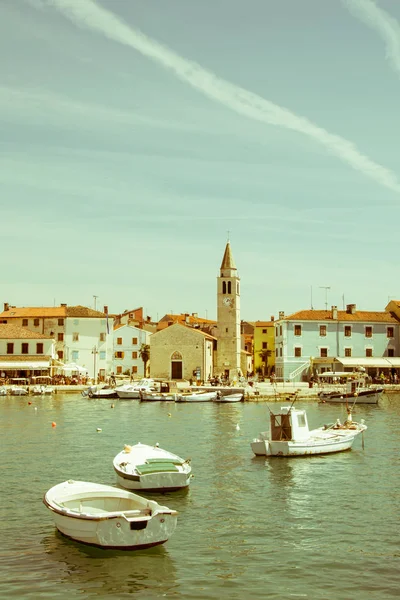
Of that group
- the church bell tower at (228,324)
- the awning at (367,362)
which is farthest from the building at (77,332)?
the awning at (367,362)

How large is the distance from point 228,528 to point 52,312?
232 ft

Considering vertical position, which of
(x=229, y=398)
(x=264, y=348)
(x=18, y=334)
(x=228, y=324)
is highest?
(x=228, y=324)

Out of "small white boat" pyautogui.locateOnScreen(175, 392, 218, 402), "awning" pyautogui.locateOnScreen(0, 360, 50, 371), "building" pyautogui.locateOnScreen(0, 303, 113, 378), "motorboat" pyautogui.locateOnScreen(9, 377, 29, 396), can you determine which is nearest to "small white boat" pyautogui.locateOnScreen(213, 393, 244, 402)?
"small white boat" pyautogui.locateOnScreen(175, 392, 218, 402)

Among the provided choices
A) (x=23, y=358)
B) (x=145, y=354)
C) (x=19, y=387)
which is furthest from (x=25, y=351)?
(x=145, y=354)

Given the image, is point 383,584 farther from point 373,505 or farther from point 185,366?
point 185,366

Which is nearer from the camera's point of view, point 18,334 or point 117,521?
point 117,521

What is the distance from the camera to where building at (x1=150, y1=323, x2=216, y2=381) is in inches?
3378

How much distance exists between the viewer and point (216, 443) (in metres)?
37.1

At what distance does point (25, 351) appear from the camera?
265ft

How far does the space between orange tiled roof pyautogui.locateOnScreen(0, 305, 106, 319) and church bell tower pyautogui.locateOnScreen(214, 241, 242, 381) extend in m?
15.2

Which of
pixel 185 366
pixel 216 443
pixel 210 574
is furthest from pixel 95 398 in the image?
pixel 210 574

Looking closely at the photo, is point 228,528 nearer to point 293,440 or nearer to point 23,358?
point 293,440

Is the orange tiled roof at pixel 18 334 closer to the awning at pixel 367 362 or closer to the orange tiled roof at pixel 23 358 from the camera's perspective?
the orange tiled roof at pixel 23 358

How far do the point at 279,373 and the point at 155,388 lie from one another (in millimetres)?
18798
